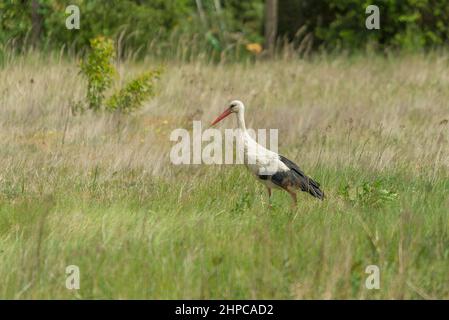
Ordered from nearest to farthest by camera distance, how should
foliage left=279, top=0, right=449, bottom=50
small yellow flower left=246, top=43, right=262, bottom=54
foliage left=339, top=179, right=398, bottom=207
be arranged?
foliage left=339, top=179, right=398, bottom=207 → foliage left=279, top=0, right=449, bottom=50 → small yellow flower left=246, top=43, right=262, bottom=54

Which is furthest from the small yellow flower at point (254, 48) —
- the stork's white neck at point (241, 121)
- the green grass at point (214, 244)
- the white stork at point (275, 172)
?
the green grass at point (214, 244)

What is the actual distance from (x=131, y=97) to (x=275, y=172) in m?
3.95

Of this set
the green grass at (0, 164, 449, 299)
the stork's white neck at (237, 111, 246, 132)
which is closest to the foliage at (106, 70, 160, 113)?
the stork's white neck at (237, 111, 246, 132)

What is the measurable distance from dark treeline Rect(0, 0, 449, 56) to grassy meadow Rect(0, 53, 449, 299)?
274cm

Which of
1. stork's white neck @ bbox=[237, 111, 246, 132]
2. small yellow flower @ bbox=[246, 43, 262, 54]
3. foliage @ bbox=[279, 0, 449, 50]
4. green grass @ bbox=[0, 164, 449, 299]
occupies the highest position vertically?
foliage @ bbox=[279, 0, 449, 50]

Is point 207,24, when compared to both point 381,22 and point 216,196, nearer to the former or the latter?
point 381,22

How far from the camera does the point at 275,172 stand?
7344mm

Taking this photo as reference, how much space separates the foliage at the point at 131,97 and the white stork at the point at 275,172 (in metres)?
3.37

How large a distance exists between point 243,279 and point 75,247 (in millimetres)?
1156

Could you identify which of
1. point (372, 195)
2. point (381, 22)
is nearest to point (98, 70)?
point (372, 195)

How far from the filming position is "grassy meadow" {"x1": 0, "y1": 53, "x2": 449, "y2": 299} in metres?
5.50

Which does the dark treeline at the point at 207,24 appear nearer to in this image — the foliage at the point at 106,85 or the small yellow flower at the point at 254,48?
the small yellow flower at the point at 254,48

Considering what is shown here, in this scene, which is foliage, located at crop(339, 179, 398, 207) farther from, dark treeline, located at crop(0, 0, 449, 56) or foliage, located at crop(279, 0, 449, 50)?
foliage, located at crop(279, 0, 449, 50)

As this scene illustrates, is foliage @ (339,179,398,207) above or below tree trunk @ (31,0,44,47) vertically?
below
